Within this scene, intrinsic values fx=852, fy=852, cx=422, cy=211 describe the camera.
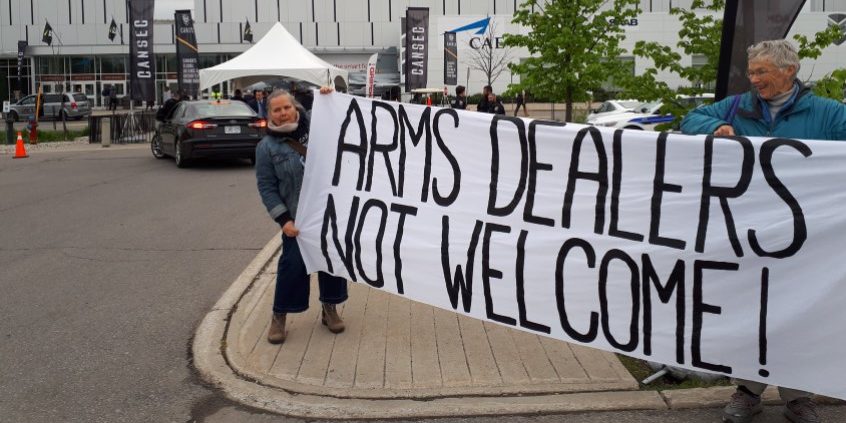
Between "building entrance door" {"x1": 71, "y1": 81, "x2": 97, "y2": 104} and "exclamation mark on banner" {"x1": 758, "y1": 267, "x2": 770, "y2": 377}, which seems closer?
"exclamation mark on banner" {"x1": 758, "y1": 267, "x2": 770, "y2": 377}

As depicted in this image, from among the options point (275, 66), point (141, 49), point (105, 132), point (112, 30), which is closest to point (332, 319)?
point (275, 66)

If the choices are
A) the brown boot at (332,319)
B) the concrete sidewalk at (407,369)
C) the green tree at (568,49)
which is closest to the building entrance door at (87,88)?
the green tree at (568,49)

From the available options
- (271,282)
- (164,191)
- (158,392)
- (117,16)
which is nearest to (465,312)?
(158,392)

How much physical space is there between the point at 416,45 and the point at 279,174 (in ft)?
81.8

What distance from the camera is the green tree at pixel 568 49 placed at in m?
13.1

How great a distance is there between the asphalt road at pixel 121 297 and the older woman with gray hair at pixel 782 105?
1.44m

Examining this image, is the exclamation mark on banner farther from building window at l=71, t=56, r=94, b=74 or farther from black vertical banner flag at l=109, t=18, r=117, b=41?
building window at l=71, t=56, r=94, b=74

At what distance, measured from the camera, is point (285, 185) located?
17.6 feet

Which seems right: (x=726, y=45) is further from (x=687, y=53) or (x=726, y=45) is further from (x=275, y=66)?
(x=275, y=66)

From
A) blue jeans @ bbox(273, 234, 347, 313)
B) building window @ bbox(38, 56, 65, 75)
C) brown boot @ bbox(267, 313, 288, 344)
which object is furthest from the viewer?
building window @ bbox(38, 56, 65, 75)

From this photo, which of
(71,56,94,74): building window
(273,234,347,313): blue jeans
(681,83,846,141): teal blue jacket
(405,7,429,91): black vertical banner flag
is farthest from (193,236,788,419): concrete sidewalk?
(71,56,94,74): building window

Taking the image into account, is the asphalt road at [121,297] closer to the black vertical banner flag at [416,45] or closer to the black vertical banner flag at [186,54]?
the black vertical banner flag at [416,45]

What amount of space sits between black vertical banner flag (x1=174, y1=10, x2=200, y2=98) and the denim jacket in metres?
25.2

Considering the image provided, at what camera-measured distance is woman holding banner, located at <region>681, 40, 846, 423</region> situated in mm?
3957
